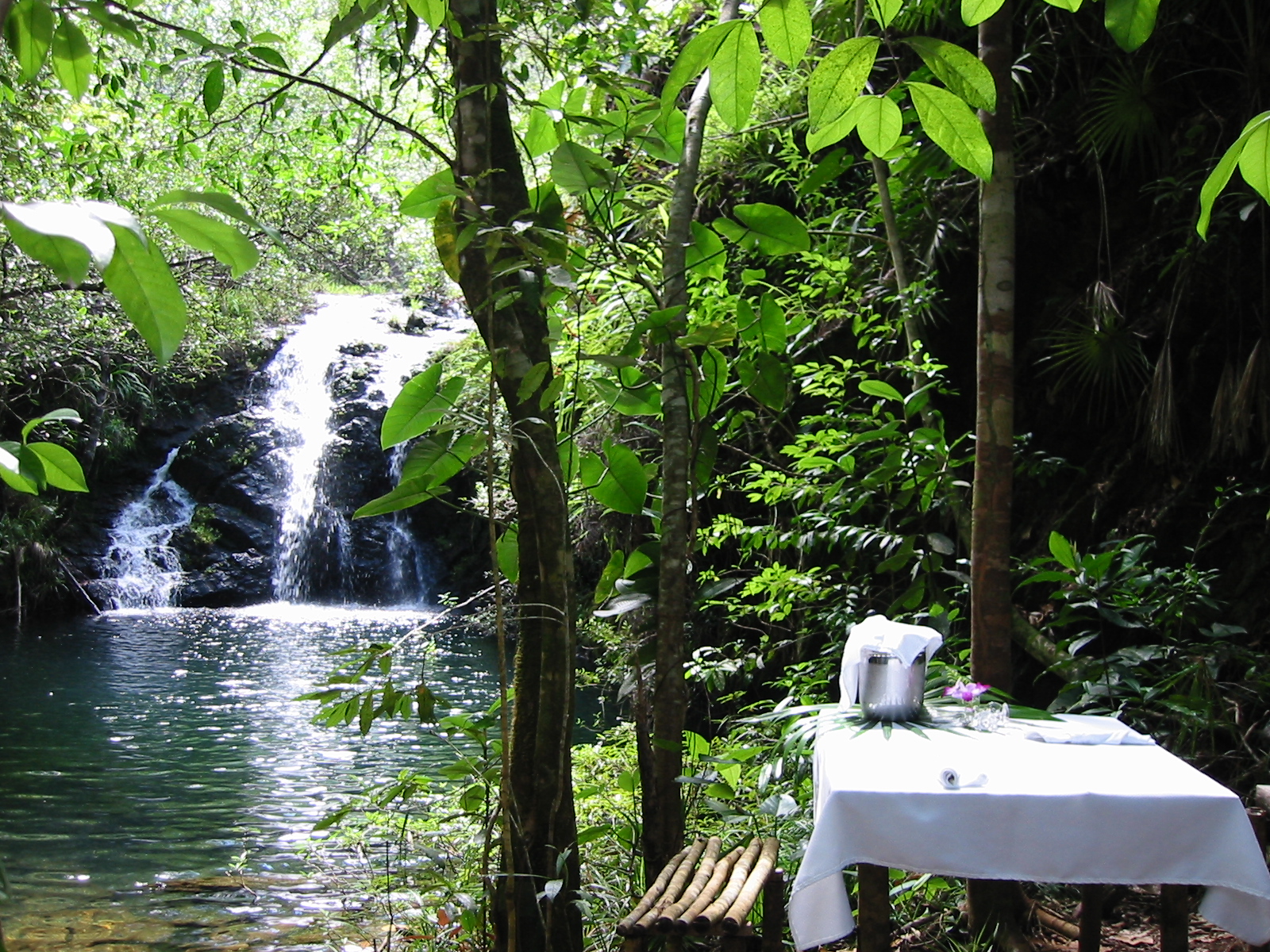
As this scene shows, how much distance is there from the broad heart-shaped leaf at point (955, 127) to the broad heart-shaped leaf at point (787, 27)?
0.29 ft

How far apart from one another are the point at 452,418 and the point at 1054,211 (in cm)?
339

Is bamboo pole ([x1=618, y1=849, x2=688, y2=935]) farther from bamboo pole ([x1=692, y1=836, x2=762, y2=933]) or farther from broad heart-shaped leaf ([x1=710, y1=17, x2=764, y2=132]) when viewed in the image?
broad heart-shaped leaf ([x1=710, y1=17, x2=764, y2=132])

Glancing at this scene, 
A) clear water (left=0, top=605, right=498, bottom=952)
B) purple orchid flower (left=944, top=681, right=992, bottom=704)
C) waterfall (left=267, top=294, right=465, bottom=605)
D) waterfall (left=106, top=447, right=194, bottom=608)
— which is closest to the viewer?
purple orchid flower (left=944, top=681, right=992, bottom=704)

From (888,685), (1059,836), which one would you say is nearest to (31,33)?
(1059,836)

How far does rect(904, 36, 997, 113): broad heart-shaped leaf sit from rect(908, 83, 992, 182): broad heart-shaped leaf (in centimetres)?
2

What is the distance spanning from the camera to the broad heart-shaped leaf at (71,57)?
81 centimetres

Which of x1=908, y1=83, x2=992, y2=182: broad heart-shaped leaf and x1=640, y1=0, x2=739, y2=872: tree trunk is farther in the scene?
x1=640, y1=0, x2=739, y2=872: tree trunk

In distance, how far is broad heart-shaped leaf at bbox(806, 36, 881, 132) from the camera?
2.37 ft

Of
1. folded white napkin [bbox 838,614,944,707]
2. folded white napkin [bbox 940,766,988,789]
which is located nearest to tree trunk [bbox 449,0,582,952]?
folded white napkin [bbox 838,614,944,707]

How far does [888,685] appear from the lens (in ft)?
8.01

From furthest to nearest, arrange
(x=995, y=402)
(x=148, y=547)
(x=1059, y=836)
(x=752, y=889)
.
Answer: (x=148, y=547), (x=995, y=402), (x=752, y=889), (x=1059, y=836)

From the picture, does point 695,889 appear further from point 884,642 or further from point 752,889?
point 884,642

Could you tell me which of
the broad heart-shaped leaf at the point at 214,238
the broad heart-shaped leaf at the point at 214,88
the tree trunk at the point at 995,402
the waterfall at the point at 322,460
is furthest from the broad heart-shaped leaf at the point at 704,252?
the waterfall at the point at 322,460

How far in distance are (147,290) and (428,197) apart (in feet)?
7.06
